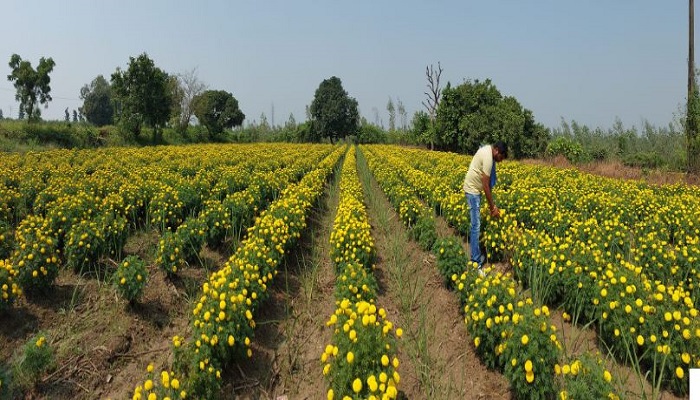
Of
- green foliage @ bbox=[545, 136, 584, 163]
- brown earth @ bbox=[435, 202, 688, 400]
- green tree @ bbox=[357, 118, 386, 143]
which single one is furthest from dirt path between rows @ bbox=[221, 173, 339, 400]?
green tree @ bbox=[357, 118, 386, 143]

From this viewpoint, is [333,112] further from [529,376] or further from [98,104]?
[529,376]

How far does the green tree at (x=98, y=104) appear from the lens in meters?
78.7

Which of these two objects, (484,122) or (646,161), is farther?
(484,122)

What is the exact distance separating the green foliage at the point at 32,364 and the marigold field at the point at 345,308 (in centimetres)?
2

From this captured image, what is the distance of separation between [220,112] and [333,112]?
20.3 metres

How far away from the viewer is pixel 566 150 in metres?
25.1

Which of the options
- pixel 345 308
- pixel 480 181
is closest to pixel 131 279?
pixel 345 308

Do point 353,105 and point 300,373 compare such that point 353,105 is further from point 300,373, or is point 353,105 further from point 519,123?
point 300,373

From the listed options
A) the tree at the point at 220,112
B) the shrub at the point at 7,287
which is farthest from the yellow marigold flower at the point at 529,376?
the tree at the point at 220,112

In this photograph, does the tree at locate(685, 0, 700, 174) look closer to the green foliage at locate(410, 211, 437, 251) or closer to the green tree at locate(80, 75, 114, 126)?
the green foliage at locate(410, 211, 437, 251)

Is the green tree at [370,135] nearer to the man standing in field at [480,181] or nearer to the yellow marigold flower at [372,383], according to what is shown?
the man standing in field at [480,181]

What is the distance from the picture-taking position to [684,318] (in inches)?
139

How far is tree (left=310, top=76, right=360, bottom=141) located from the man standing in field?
65.5m

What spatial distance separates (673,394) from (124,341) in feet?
20.2
